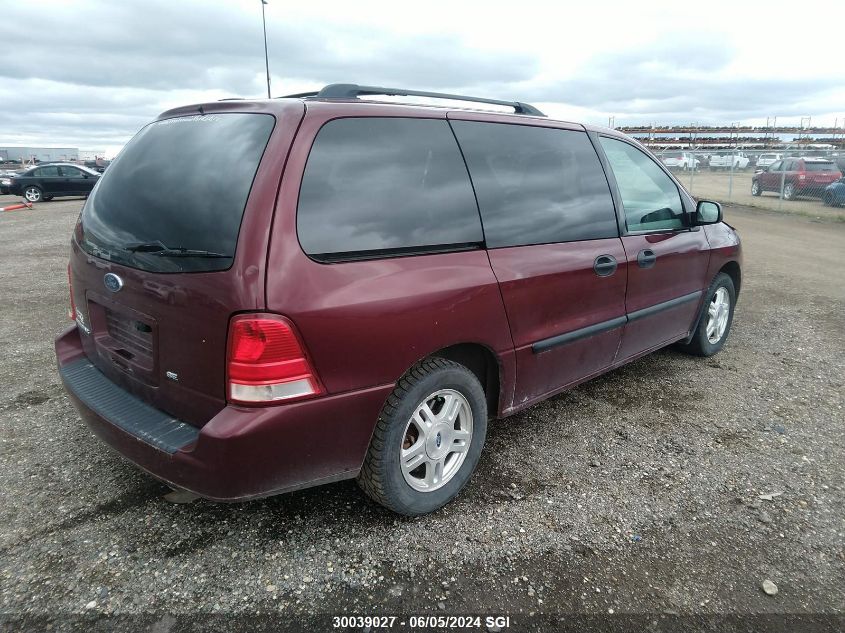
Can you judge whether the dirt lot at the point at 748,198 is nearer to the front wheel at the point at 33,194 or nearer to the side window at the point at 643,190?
the side window at the point at 643,190

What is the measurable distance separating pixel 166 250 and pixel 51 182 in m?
23.8

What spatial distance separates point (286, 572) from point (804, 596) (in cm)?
200

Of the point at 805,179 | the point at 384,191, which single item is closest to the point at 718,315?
the point at 384,191

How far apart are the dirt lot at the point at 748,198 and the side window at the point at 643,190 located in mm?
14332

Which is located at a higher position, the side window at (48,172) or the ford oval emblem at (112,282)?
the ford oval emblem at (112,282)

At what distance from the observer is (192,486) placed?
7.08ft

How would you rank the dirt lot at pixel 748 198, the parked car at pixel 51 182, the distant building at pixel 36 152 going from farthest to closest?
1. the distant building at pixel 36 152
2. the parked car at pixel 51 182
3. the dirt lot at pixel 748 198

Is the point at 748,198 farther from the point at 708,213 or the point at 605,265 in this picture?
the point at 605,265

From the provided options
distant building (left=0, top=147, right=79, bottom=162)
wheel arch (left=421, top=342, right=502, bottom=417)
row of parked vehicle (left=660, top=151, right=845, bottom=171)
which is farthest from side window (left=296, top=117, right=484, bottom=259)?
distant building (left=0, top=147, right=79, bottom=162)

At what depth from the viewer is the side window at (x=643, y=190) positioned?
11.9 ft

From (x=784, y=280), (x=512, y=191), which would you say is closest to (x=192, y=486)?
(x=512, y=191)

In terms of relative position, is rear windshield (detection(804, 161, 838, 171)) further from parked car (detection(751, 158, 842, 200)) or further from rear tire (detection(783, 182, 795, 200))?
rear tire (detection(783, 182, 795, 200))

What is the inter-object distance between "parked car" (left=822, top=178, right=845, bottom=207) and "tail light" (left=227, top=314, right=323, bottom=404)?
64.2 feet

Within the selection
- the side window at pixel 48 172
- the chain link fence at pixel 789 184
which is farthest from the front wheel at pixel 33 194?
the chain link fence at pixel 789 184
